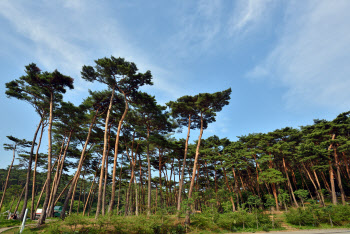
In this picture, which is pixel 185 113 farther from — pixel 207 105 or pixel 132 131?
pixel 132 131

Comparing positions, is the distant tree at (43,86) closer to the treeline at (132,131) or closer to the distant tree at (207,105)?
the treeline at (132,131)

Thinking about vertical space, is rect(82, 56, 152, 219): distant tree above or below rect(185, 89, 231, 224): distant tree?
above

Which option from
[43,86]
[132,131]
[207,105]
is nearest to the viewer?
[43,86]

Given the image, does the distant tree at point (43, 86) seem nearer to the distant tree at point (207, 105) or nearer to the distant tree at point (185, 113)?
the distant tree at point (185, 113)

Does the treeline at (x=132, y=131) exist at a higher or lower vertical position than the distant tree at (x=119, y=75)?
lower

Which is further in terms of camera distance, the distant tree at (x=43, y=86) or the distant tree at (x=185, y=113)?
the distant tree at (x=185, y=113)

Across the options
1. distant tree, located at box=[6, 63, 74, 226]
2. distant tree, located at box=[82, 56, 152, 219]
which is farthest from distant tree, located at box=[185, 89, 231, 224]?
distant tree, located at box=[6, 63, 74, 226]

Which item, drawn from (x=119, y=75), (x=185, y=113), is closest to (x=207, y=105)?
(x=185, y=113)

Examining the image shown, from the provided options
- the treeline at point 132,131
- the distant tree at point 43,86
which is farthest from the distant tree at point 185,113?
the distant tree at point 43,86

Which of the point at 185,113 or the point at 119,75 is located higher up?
the point at 119,75

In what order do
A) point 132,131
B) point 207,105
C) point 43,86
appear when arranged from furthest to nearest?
1. point 132,131
2. point 207,105
3. point 43,86

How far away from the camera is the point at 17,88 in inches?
655

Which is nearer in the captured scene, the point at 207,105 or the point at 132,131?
the point at 207,105

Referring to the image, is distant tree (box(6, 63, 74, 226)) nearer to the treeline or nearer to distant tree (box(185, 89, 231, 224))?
the treeline
